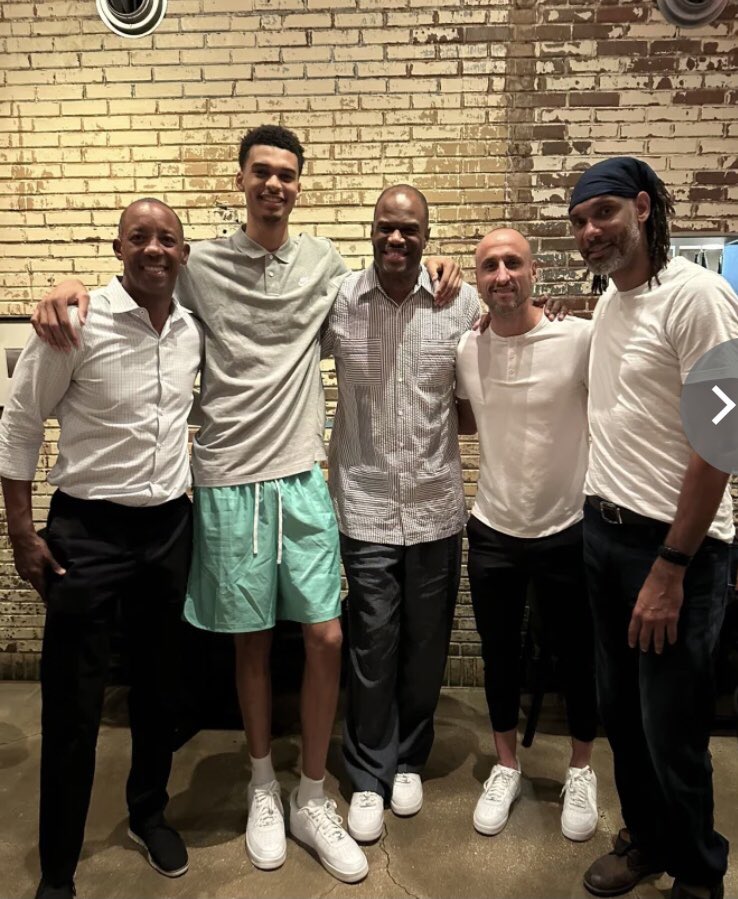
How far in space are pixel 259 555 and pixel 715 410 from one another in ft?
4.50

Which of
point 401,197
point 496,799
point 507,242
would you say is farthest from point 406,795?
point 401,197

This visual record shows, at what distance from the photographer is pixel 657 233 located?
1.72 m

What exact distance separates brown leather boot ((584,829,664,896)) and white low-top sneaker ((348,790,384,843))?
0.68 m

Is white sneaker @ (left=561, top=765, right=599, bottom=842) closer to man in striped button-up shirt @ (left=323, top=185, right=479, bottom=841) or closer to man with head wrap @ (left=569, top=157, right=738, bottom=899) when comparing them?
man with head wrap @ (left=569, top=157, right=738, bottom=899)

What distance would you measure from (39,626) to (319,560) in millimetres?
2158

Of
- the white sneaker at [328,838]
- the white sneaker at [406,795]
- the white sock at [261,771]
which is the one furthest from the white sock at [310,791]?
the white sneaker at [406,795]

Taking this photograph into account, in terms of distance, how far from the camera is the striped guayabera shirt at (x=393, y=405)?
2156 mm

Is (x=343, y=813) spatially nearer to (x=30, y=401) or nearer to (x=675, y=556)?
(x=675, y=556)

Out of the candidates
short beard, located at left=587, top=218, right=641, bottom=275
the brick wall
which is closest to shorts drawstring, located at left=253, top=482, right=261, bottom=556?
short beard, located at left=587, top=218, right=641, bottom=275

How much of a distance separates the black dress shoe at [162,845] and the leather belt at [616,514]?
67.5 inches

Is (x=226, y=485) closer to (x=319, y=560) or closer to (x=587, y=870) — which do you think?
(x=319, y=560)

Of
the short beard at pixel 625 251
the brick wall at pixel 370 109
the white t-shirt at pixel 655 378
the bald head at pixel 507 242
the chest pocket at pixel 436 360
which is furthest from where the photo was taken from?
the brick wall at pixel 370 109

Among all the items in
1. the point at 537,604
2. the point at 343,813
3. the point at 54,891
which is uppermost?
the point at 537,604

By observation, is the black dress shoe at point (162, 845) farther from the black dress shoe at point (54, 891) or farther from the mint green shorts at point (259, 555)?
the mint green shorts at point (259, 555)
